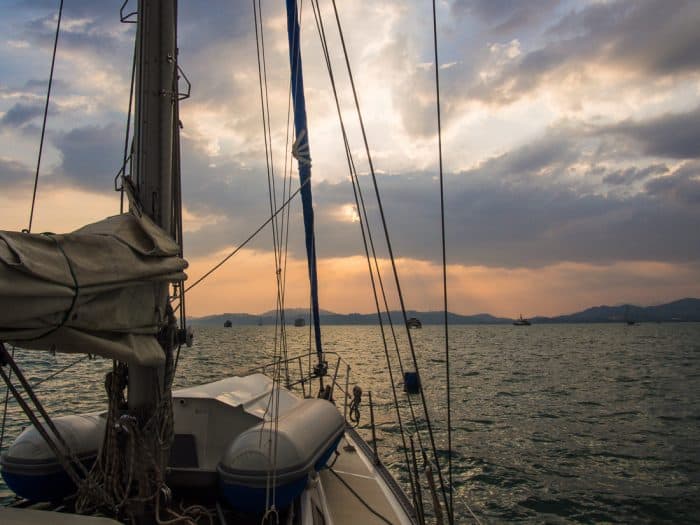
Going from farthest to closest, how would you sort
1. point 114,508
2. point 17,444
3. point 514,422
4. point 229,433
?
point 514,422
point 229,433
point 17,444
point 114,508

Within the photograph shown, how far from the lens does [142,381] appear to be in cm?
452

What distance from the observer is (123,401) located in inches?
182

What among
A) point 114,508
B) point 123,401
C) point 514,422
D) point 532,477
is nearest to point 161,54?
point 123,401

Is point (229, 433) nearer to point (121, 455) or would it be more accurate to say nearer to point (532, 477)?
point (121, 455)

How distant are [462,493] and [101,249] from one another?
1059 cm

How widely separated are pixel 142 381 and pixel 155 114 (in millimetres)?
2547

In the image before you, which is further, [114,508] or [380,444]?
[380,444]

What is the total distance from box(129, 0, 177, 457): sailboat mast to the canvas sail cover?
33 cm

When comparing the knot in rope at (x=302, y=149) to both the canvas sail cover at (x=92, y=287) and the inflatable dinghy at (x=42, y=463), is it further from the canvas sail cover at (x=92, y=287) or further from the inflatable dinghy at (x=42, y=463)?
the inflatable dinghy at (x=42, y=463)

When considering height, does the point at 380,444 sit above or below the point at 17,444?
below

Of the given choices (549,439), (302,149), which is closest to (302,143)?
(302,149)

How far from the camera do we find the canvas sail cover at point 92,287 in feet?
9.98

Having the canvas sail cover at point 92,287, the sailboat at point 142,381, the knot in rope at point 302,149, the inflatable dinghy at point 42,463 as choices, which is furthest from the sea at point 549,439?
the canvas sail cover at point 92,287

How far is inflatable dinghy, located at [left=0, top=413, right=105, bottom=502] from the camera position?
5.11 m
